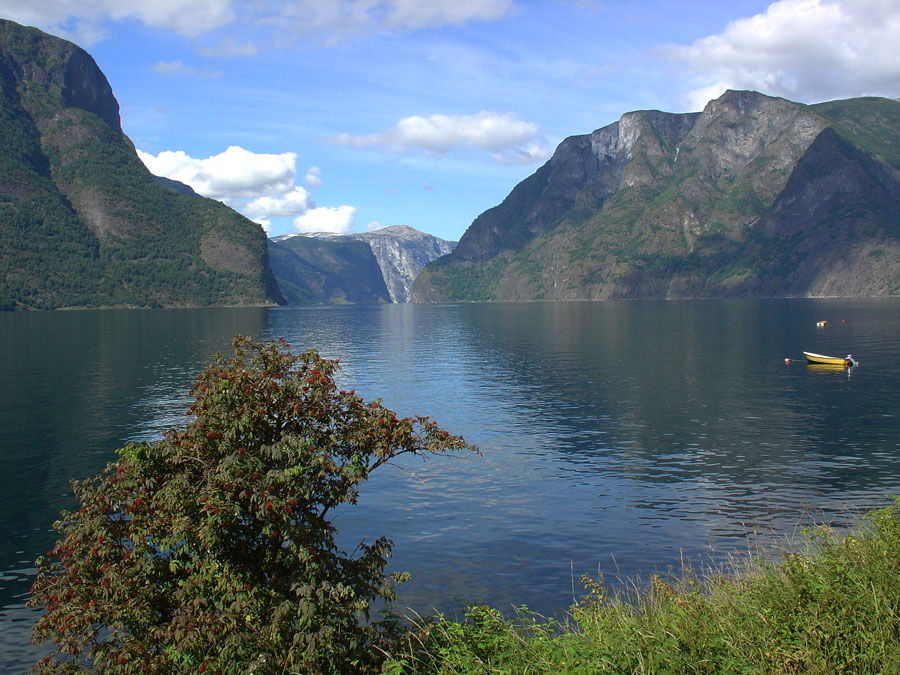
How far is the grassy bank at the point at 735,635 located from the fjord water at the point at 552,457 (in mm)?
7554

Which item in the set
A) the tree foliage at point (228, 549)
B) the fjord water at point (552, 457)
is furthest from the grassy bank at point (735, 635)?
the fjord water at point (552, 457)

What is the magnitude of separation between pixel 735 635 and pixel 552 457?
91.5ft

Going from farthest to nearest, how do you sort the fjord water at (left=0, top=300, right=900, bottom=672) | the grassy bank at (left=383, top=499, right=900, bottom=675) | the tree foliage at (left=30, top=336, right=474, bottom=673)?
the fjord water at (left=0, top=300, right=900, bottom=672), the tree foliage at (left=30, top=336, right=474, bottom=673), the grassy bank at (left=383, top=499, right=900, bottom=675)

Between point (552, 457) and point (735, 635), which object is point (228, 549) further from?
point (552, 457)

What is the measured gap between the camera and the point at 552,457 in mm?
40125

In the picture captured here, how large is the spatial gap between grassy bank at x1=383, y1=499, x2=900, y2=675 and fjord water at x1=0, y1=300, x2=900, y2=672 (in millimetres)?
7554

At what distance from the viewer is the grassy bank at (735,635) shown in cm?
1116

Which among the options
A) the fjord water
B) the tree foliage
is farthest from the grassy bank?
the fjord water

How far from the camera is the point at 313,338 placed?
133500 millimetres

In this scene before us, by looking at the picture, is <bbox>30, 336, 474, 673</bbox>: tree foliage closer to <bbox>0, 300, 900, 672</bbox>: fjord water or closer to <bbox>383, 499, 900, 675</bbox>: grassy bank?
<bbox>383, 499, 900, 675</bbox>: grassy bank

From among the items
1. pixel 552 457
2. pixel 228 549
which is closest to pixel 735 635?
pixel 228 549

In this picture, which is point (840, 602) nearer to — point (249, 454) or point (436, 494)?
point (249, 454)

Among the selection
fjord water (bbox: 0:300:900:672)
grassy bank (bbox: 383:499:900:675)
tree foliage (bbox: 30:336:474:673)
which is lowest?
fjord water (bbox: 0:300:900:672)

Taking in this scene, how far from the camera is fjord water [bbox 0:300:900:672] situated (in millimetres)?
25453
